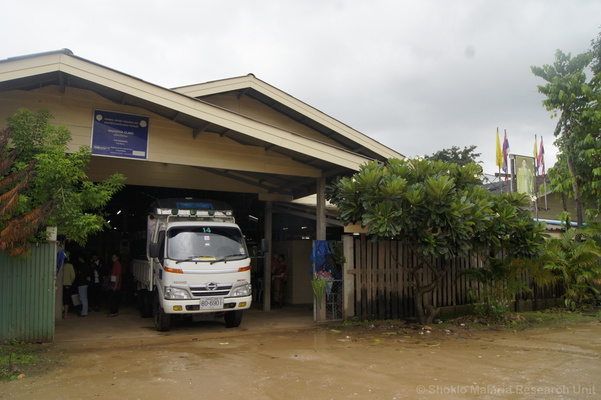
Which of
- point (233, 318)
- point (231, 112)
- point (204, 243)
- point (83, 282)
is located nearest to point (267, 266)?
point (233, 318)

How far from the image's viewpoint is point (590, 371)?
21.0 ft

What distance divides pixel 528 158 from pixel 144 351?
17097 millimetres

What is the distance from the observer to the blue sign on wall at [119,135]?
9.30 m

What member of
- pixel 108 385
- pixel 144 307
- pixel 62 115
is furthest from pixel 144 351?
pixel 62 115

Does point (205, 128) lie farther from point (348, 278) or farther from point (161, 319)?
point (348, 278)

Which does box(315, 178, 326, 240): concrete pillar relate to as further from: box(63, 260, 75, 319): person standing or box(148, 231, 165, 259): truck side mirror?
box(63, 260, 75, 319): person standing

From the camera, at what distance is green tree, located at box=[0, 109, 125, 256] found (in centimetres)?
720

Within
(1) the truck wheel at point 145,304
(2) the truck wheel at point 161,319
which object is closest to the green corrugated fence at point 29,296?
(2) the truck wheel at point 161,319

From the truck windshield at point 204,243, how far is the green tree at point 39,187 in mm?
1734

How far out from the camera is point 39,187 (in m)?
7.80

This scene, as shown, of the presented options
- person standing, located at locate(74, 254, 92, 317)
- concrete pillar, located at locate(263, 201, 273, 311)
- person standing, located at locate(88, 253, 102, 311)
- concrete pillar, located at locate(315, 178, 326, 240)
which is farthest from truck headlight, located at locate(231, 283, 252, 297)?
person standing, located at locate(88, 253, 102, 311)

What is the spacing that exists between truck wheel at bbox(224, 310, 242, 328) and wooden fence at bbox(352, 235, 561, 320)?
269 centimetres

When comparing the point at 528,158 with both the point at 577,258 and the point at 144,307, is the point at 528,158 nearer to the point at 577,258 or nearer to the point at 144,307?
the point at 577,258

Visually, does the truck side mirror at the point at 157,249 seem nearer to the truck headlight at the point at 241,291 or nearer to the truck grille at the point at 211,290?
the truck grille at the point at 211,290
